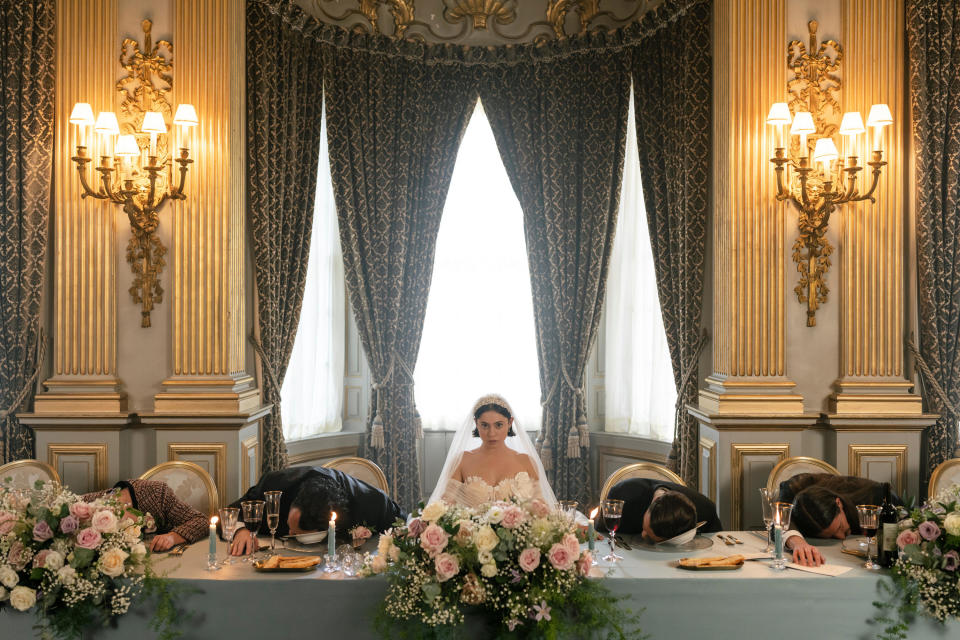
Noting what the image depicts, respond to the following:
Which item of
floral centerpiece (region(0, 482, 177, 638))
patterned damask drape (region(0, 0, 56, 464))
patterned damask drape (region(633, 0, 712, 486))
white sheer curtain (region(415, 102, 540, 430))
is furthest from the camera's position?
white sheer curtain (region(415, 102, 540, 430))

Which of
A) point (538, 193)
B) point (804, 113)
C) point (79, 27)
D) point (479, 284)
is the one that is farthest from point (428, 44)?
point (804, 113)

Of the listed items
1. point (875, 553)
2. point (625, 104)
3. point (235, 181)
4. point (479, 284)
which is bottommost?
point (875, 553)

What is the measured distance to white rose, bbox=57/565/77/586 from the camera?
9.52 feet

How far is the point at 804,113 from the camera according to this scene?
4898 millimetres

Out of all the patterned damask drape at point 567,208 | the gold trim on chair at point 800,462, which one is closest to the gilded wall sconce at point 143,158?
the patterned damask drape at point 567,208

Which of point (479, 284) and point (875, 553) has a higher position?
point (479, 284)

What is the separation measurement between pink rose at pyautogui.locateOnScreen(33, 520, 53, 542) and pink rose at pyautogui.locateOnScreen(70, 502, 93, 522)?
93mm

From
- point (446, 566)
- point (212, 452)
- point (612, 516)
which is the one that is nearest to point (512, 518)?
point (446, 566)

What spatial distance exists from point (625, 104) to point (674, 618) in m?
4.56

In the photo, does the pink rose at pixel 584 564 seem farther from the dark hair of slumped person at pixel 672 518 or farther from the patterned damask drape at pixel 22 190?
the patterned damask drape at pixel 22 190

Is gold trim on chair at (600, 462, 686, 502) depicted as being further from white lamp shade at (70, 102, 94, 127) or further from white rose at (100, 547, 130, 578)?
white lamp shade at (70, 102, 94, 127)

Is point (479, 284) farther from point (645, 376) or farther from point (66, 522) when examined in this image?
point (66, 522)

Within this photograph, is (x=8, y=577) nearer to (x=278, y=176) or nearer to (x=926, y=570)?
(x=926, y=570)

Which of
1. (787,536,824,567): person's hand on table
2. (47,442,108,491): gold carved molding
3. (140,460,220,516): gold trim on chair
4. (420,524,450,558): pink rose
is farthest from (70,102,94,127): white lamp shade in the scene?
(787,536,824,567): person's hand on table
